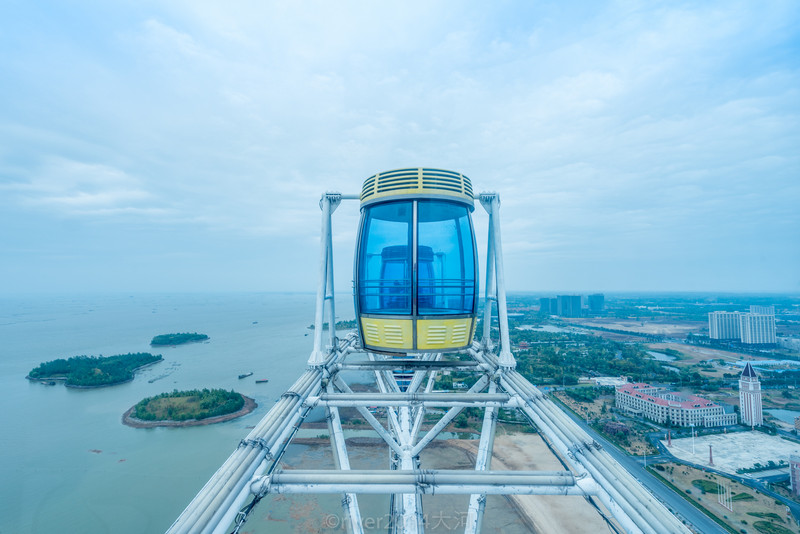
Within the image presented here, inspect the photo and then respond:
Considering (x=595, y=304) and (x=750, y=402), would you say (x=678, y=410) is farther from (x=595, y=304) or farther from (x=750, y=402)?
(x=595, y=304)

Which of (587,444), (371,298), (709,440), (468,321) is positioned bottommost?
(709,440)

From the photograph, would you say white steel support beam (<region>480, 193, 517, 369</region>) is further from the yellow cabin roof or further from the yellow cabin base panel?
the yellow cabin roof

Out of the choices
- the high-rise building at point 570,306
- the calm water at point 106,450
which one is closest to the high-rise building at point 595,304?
the high-rise building at point 570,306

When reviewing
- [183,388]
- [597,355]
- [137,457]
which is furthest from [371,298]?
[597,355]

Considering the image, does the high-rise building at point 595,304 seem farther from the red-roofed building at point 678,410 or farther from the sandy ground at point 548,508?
the sandy ground at point 548,508

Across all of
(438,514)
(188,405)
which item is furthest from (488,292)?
(188,405)

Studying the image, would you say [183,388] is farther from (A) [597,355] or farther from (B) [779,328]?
(B) [779,328]
